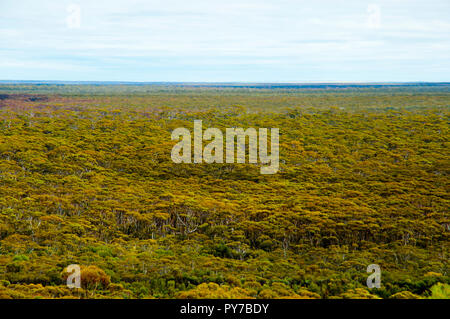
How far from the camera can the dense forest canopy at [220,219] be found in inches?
480

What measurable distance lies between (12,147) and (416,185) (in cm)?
3064

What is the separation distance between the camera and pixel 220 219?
59.7 feet

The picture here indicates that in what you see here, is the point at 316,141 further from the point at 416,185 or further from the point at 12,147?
the point at 12,147

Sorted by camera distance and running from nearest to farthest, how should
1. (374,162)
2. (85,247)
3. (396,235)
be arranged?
(85,247)
(396,235)
(374,162)

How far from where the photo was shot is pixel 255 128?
137 feet

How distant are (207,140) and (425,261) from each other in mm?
24910

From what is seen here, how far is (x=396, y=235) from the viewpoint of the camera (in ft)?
53.5

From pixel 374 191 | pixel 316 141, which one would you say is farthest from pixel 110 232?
pixel 316 141

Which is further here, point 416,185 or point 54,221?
point 416,185

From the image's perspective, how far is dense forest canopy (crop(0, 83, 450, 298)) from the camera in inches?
480

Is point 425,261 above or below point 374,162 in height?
below
